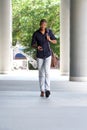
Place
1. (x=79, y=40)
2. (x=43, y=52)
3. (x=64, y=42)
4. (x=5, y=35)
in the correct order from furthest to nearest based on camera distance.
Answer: (x=5, y=35)
(x=64, y=42)
(x=79, y=40)
(x=43, y=52)

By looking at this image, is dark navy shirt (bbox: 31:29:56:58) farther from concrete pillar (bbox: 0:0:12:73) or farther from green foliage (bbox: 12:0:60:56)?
green foliage (bbox: 12:0:60:56)

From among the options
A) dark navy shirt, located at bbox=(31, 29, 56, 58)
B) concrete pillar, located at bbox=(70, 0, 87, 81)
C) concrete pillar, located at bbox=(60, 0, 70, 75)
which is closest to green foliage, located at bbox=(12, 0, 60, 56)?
concrete pillar, located at bbox=(60, 0, 70, 75)

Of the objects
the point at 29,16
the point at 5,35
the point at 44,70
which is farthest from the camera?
the point at 29,16

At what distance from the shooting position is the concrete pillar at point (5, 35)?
28578 mm

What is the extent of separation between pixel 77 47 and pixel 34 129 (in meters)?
12.6

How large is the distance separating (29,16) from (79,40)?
24087mm

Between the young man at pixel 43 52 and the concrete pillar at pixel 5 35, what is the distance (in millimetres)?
15922

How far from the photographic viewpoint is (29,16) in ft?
143

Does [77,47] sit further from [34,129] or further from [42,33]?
[34,129]

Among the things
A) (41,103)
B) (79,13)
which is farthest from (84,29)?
(41,103)

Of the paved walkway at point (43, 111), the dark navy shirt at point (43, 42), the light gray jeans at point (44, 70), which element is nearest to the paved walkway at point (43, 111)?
the paved walkway at point (43, 111)

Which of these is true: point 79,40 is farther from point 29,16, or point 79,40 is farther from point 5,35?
point 29,16

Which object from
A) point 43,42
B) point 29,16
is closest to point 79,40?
point 43,42

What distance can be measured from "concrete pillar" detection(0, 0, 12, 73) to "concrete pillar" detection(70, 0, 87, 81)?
29.7 ft
